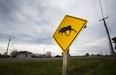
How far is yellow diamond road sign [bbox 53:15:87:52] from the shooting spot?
10.0 ft

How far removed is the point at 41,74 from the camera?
41.2ft

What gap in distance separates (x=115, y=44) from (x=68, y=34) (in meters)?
57.9

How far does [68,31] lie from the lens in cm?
318

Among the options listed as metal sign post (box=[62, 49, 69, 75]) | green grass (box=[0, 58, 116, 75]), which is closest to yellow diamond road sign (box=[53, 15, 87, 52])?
metal sign post (box=[62, 49, 69, 75])

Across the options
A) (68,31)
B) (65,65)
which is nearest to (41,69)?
(65,65)

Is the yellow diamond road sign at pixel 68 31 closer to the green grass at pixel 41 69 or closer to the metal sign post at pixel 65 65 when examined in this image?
the metal sign post at pixel 65 65

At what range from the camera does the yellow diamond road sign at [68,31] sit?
305 cm

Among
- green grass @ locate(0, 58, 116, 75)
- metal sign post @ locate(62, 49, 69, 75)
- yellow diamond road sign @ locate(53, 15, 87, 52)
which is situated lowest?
green grass @ locate(0, 58, 116, 75)

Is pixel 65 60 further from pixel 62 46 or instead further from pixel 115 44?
pixel 115 44

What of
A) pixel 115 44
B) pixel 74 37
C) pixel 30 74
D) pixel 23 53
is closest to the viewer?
pixel 74 37

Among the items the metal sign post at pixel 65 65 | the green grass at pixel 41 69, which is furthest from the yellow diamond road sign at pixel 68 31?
the green grass at pixel 41 69

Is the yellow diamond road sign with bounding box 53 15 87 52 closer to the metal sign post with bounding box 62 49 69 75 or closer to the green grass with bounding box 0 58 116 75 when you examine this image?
the metal sign post with bounding box 62 49 69 75

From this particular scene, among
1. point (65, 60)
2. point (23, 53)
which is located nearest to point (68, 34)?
point (65, 60)

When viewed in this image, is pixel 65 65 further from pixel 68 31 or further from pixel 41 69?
pixel 41 69
